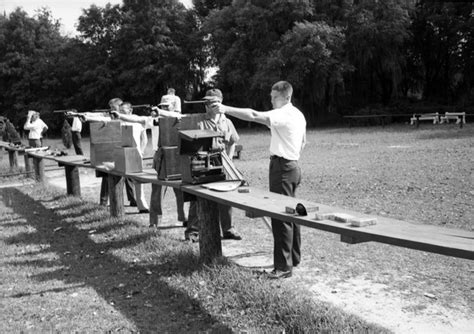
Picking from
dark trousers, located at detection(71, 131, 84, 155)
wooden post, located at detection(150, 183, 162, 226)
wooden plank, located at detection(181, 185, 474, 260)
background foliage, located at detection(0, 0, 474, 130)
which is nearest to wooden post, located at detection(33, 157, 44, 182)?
dark trousers, located at detection(71, 131, 84, 155)

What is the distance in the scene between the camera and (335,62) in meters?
31.1

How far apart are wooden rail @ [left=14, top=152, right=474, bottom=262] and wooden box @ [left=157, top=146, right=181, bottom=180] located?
0.32ft

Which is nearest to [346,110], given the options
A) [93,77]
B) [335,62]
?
[335,62]

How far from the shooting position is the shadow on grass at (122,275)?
13.3 feet

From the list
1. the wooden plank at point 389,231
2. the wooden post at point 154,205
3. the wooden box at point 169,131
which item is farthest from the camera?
the wooden post at point 154,205

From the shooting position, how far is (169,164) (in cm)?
552

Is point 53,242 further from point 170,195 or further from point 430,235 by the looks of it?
Result: point 430,235

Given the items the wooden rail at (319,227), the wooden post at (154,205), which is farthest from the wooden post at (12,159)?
the wooden rail at (319,227)

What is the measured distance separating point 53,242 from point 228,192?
120 inches

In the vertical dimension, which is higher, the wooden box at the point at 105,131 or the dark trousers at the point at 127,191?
the wooden box at the point at 105,131

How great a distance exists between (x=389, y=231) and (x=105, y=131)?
5.33 m

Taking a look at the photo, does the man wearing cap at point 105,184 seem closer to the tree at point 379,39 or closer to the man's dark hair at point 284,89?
the man's dark hair at point 284,89

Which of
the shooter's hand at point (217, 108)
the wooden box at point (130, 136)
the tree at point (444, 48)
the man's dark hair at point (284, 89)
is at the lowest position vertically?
the wooden box at point (130, 136)

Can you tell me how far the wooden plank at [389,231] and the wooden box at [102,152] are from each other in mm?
3845
